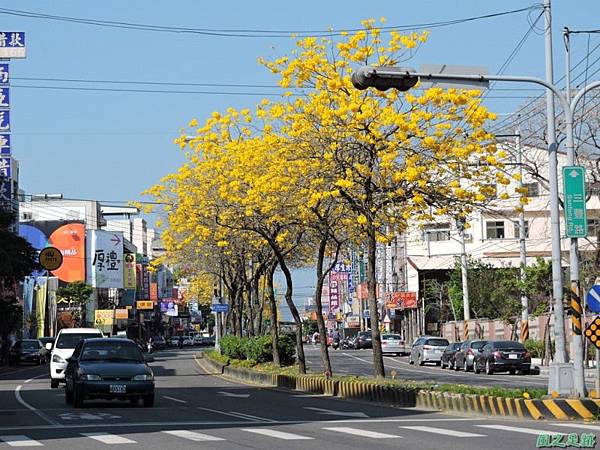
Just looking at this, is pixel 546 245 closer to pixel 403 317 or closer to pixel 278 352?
pixel 403 317

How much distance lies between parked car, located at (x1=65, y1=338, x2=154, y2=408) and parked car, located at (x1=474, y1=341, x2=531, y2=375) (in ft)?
76.3

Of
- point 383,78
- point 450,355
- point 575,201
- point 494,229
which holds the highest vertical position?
point 494,229

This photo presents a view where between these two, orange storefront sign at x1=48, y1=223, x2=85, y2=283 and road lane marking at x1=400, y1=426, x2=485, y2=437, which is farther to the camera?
orange storefront sign at x1=48, y1=223, x2=85, y2=283

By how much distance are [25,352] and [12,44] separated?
24359mm

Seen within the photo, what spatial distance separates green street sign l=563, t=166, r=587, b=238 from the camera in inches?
857

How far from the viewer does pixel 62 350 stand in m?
35.7

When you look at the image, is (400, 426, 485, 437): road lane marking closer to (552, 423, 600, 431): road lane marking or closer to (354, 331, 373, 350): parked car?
(552, 423, 600, 431): road lane marking

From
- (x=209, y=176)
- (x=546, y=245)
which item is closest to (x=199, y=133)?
(x=209, y=176)

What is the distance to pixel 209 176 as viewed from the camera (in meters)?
41.6

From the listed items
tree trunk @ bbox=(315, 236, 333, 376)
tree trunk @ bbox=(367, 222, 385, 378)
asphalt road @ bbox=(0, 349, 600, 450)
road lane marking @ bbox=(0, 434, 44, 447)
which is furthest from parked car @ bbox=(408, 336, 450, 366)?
road lane marking @ bbox=(0, 434, 44, 447)

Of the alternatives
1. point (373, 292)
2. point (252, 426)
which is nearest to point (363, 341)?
point (373, 292)

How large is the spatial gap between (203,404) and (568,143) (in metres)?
10.9

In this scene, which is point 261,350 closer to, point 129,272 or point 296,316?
point 296,316

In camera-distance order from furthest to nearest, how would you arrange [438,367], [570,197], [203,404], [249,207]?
[438,367] → [249,207] → [203,404] → [570,197]
